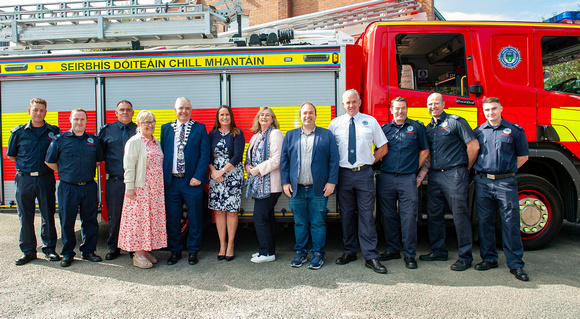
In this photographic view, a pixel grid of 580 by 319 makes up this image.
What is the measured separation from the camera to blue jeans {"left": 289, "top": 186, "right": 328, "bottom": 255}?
3.94 m

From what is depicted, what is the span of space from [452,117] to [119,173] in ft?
12.1

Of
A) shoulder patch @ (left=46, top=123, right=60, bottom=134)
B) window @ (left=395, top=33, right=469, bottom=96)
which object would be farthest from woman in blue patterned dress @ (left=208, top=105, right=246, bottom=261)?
window @ (left=395, top=33, right=469, bottom=96)

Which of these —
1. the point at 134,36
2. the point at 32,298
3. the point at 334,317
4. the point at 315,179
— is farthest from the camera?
the point at 134,36

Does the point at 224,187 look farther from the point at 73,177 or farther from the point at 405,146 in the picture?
the point at 405,146

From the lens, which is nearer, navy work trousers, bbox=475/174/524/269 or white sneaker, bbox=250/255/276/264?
navy work trousers, bbox=475/174/524/269

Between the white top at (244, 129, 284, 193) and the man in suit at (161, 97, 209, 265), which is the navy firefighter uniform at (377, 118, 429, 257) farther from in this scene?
the man in suit at (161, 97, 209, 265)

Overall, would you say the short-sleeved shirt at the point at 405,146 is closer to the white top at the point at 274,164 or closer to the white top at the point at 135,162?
the white top at the point at 274,164

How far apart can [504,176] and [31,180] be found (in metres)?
5.03

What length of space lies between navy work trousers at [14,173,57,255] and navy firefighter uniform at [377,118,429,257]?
12.3 ft

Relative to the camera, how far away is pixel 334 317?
2.92 m

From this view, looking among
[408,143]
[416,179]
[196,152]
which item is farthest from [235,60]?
[416,179]

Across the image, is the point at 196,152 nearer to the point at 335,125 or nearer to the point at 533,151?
the point at 335,125

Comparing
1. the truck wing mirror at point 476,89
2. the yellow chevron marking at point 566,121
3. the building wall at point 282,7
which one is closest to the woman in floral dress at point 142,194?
the truck wing mirror at point 476,89

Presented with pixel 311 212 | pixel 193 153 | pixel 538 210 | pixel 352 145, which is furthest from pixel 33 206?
pixel 538 210
